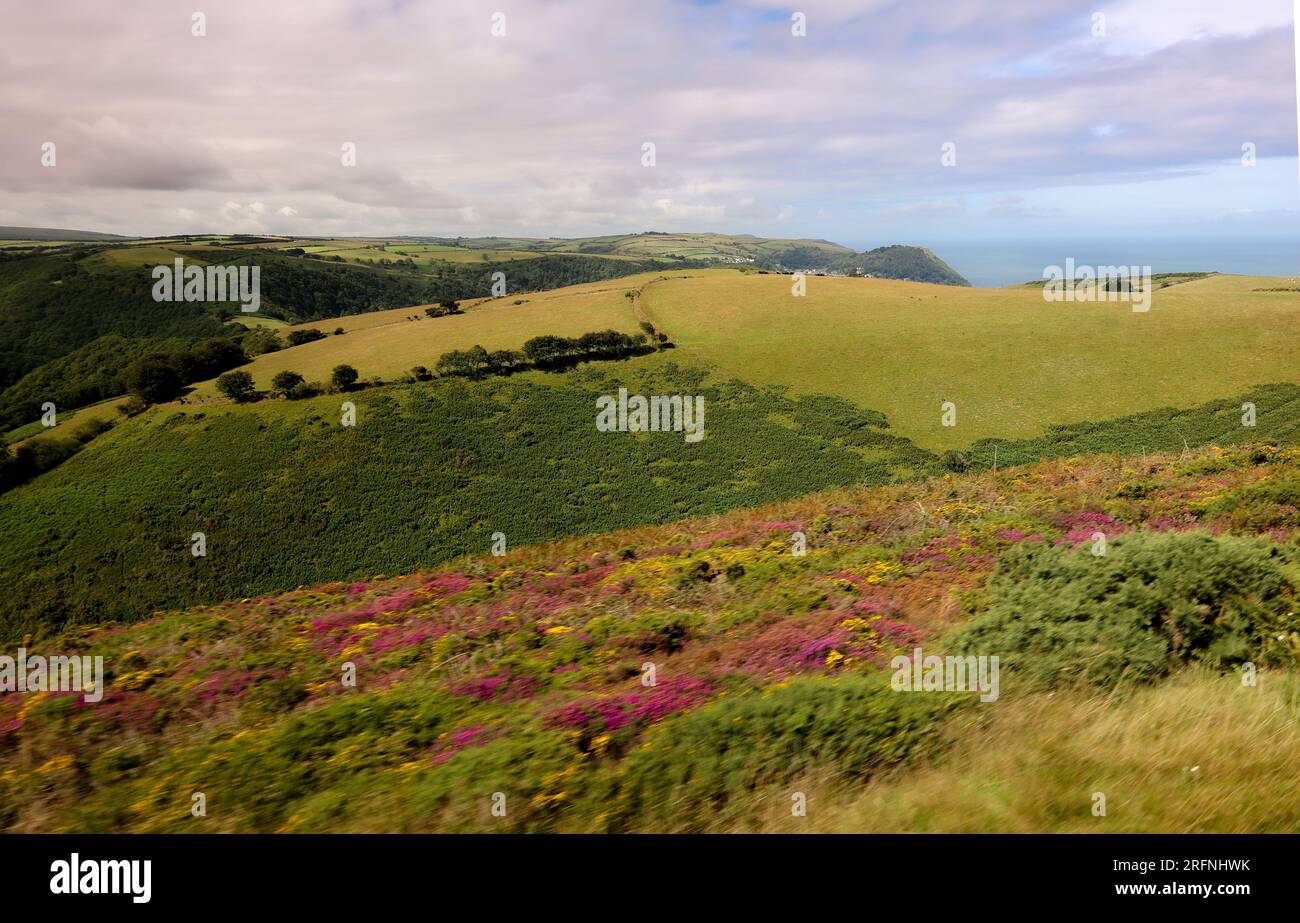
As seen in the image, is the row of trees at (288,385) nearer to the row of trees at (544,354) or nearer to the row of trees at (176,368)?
the row of trees at (176,368)

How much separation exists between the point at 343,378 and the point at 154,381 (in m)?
22.2

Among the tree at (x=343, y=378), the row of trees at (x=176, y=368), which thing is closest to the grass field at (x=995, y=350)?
the tree at (x=343, y=378)

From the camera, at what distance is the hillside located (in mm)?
4402

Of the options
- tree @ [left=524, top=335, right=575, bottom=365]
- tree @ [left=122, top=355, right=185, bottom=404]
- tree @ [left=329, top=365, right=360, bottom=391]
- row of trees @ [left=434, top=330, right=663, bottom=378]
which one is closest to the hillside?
tree @ [left=329, top=365, right=360, bottom=391]

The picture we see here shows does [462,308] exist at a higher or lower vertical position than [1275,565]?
higher

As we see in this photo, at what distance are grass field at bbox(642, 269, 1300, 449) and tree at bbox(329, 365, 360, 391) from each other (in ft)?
Result: 126

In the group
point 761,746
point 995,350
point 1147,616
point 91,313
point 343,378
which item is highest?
point 91,313

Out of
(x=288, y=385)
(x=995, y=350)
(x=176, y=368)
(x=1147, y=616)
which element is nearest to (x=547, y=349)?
(x=288, y=385)

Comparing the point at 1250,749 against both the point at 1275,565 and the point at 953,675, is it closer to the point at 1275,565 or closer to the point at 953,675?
the point at 953,675

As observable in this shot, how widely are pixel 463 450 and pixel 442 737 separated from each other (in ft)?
174

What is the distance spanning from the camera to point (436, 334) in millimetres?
81562

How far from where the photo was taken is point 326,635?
361 inches

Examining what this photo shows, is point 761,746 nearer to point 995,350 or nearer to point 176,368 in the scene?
point 995,350
